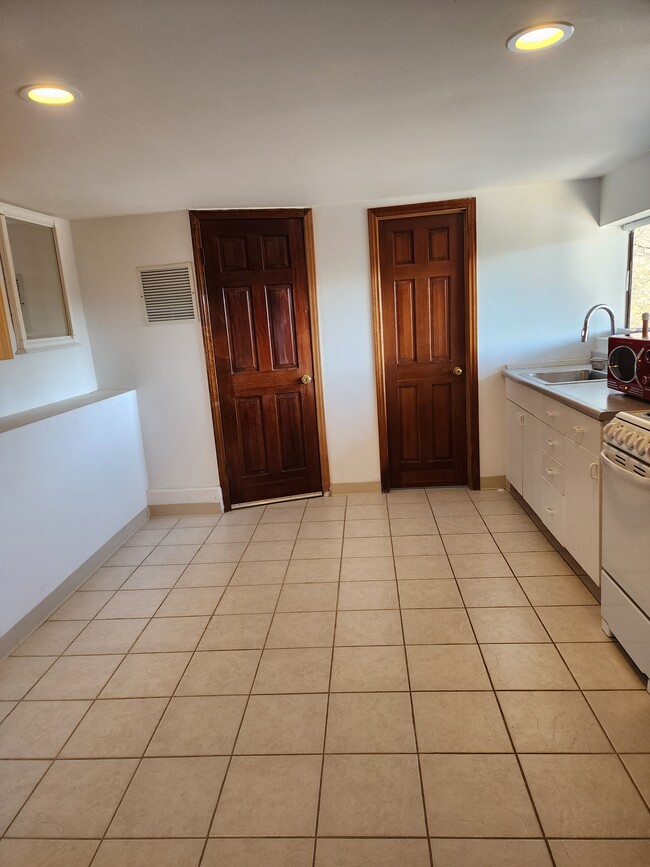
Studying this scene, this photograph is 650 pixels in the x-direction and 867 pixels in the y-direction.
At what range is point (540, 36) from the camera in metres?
1.69

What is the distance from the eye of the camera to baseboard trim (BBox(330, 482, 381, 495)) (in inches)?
→ 172

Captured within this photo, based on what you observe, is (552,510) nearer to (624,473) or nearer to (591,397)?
(591,397)

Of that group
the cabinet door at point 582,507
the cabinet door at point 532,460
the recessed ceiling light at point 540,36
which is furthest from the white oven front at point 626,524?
the recessed ceiling light at point 540,36

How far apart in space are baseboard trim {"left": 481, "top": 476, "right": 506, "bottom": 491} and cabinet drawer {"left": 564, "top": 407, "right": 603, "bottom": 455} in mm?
1540

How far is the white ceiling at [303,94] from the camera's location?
1.51 meters

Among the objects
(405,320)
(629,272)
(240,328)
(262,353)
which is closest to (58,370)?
(240,328)

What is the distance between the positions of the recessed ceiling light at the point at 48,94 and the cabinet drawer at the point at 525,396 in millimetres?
2650

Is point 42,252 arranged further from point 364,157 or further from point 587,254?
point 587,254

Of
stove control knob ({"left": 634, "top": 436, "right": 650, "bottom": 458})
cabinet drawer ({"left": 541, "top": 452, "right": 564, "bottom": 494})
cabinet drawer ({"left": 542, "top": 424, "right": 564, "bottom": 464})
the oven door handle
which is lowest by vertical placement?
cabinet drawer ({"left": 541, "top": 452, "right": 564, "bottom": 494})

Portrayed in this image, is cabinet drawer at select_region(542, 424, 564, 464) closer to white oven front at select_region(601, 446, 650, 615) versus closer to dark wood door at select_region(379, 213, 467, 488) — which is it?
white oven front at select_region(601, 446, 650, 615)

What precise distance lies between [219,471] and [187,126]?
253 cm

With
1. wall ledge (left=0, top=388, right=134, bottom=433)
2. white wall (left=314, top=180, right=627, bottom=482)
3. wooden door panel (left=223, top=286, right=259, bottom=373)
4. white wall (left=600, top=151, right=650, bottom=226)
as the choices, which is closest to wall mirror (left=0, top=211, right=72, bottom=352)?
wall ledge (left=0, top=388, right=134, bottom=433)

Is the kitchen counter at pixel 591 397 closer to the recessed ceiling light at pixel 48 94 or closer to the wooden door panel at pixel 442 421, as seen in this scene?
the wooden door panel at pixel 442 421

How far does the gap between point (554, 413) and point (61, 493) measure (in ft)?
9.03
